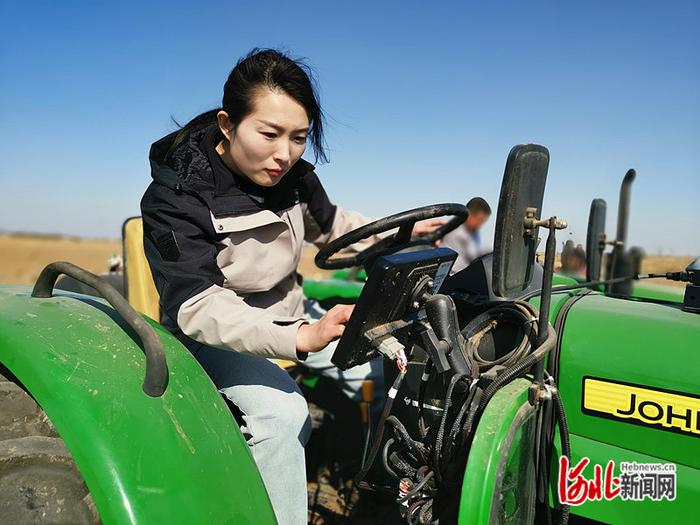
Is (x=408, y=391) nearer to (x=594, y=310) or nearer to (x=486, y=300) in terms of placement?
(x=486, y=300)

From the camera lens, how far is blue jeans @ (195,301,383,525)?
1.46 meters

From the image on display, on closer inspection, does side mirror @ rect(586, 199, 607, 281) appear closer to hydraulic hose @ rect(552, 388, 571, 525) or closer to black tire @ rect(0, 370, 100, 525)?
hydraulic hose @ rect(552, 388, 571, 525)

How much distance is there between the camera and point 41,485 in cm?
110

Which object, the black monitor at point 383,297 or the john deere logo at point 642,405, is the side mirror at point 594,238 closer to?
the john deere logo at point 642,405

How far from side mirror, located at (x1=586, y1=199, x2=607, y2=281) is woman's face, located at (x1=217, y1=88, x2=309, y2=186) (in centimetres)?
118

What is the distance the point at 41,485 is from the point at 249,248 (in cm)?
80

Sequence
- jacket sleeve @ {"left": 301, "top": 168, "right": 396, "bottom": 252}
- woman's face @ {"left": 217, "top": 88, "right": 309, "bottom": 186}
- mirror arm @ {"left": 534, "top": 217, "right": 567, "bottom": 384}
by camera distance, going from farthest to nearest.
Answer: jacket sleeve @ {"left": 301, "top": 168, "right": 396, "bottom": 252}, woman's face @ {"left": 217, "top": 88, "right": 309, "bottom": 186}, mirror arm @ {"left": 534, "top": 217, "right": 567, "bottom": 384}

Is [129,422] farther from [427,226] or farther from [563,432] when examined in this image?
[427,226]

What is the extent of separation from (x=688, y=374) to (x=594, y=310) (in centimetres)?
29

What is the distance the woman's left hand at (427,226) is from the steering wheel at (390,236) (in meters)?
0.02

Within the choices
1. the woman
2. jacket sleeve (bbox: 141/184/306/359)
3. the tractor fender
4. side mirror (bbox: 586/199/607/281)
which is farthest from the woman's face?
side mirror (bbox: 586/199/607/281)

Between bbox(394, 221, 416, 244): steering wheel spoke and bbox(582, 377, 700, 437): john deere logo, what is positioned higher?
bbox(394, 221, 416, 244): steering wheel spoke

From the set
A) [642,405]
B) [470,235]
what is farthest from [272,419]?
[470,235]

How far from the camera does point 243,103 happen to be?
168 centimetres
